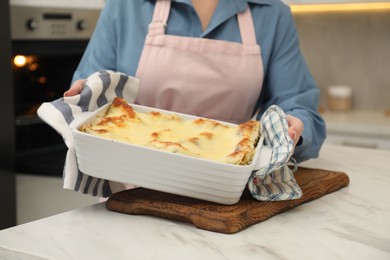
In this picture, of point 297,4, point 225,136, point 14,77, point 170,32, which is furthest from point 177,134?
point 297,4

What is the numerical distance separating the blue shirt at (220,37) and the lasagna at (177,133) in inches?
14.0

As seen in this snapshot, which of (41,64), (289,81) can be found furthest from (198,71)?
(41,64)

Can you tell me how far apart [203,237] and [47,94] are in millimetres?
1490

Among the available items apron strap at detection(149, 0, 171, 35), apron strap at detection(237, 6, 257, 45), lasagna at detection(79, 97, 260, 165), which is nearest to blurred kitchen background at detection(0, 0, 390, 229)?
apron strap at detection(149, 0, 171, 35)

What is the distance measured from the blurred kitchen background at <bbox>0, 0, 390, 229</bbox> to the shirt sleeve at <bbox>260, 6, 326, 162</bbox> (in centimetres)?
94

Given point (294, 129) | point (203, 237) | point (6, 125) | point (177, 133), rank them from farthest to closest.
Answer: point (6, 125) < point (294, 129) < point (177, 133) < point (203, 237)

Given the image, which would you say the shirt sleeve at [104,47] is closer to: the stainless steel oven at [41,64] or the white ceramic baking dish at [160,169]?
the white ceramic baking dish at [160,169]

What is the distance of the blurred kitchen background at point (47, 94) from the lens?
2.15 m

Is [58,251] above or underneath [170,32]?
underneath

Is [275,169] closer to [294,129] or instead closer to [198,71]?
[294,129]

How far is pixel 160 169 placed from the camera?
3.36 ft

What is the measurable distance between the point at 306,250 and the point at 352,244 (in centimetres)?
8

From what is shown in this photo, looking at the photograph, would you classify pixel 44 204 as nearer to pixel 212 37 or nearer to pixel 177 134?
pixel 212 37

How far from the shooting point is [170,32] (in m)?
1.53
